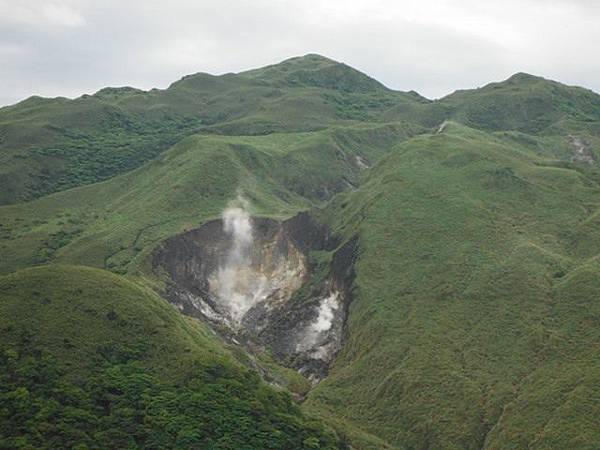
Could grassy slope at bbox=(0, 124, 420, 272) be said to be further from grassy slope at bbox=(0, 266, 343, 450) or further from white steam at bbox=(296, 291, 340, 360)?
grassy slope at bbox=(0, 266, 343, 450)

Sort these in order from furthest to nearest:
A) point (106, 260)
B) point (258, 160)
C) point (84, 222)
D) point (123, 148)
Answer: point (123, 148) < point (258, 160) < point (84, 222) < point (106, 260)

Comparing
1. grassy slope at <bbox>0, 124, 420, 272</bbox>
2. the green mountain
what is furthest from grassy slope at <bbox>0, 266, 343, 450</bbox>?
grassy slope at <bbox>0, 124, 420, 272</bbox>

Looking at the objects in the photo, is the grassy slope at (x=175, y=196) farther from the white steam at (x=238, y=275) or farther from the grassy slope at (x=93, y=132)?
the grassy slope at (x=93, y=132)

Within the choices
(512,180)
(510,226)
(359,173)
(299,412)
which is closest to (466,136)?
(359,173)

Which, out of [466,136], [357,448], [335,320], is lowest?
[357,448]

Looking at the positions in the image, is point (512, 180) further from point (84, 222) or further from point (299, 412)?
point (84, 222)

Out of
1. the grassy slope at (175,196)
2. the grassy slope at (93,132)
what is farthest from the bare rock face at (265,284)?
the grassy slope at (93,132)
